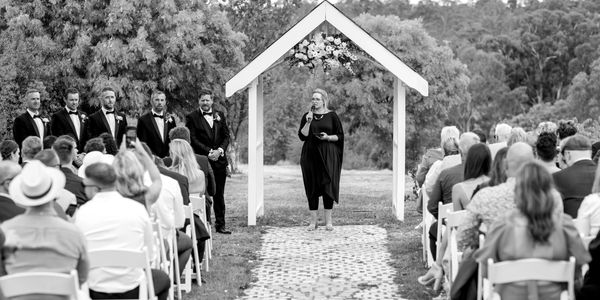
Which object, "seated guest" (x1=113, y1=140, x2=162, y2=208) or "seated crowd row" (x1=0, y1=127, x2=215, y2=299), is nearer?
"seated crowd row" (x1=0, y1=127, x2=215, y2=299)

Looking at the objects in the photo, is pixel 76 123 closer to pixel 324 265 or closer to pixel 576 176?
pixel 324 265

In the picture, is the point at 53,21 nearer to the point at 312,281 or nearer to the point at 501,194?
the point at 312,281

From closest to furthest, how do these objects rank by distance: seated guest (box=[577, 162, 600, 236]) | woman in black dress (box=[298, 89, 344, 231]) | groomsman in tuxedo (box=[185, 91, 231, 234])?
seated guest (box=[577, 162, 600, 236]) → groomsman in tuxedo (box=[185, 91, 231, 234]) → woman in black dress (box=[298, 89, 344, 231])

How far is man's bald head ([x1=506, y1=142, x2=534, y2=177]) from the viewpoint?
6.76 meters

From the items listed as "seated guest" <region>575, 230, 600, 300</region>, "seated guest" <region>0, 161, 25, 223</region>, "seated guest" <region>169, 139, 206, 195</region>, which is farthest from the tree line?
"seated guest" <region>575, 230, 600, 300</region>

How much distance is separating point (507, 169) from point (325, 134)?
19.6 feet

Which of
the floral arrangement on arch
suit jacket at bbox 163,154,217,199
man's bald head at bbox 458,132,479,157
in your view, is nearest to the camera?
man's bald head at bbox 458,132,479,157

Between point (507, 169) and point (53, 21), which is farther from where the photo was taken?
point (53, 21)

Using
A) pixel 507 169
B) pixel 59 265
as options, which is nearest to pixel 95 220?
pixel 59 265

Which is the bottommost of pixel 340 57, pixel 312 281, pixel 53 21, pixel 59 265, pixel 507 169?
pixel 312 281

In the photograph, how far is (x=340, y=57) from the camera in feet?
45.8

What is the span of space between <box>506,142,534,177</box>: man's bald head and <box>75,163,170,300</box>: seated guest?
9.54 ft

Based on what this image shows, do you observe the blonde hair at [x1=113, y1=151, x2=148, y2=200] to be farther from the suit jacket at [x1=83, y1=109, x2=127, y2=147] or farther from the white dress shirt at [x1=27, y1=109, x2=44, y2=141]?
the white dress shirt at [x1=27, y1=109, x2=44, y2=141]

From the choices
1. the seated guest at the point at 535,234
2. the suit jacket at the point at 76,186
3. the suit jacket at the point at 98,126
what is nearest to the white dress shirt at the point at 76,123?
the suit jacket at the point at 98,126
